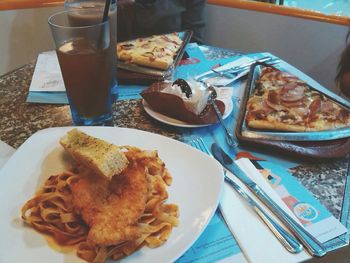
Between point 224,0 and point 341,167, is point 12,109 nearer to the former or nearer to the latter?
point 341,167

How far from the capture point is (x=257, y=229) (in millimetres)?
667

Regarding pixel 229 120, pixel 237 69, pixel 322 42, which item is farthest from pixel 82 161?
pixel 322 42

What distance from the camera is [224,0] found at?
88.3 inches

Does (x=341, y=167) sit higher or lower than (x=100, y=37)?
lower

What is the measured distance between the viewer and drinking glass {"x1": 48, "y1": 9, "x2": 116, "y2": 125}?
87cm

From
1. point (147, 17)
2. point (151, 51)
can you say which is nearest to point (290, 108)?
point (151, 51)

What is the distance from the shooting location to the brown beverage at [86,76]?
0.88 meters

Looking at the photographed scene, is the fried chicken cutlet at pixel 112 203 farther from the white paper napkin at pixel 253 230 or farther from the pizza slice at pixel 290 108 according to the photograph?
the pizza slice at pixel 290 108

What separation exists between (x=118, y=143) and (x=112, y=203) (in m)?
0.25

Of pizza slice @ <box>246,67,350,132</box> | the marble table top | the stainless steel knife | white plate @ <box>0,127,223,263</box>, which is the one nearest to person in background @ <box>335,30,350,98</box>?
pizza slice @ <box>246,67,350,132</box>

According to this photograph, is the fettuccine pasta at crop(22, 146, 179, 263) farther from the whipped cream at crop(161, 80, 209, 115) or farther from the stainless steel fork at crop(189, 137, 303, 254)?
the whipped cream at crop(161, 80, 209, 115)

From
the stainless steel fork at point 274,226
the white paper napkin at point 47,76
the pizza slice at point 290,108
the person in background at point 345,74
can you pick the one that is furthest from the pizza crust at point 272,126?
the person in background at point 345,74

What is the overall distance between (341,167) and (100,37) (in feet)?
2.17

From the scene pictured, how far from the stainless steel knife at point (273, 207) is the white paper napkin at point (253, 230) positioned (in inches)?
0.5
